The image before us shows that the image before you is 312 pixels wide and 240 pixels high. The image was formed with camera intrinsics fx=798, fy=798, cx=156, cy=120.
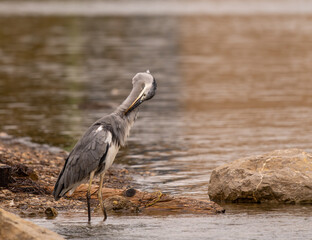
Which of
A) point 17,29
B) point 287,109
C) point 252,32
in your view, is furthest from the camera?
point 17,29

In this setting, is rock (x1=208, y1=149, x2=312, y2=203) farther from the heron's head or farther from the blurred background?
the heron's head

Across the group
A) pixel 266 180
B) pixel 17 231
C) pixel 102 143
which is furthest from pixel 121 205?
pixel 17 231

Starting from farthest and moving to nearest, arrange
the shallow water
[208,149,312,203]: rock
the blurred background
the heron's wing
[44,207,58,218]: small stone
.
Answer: the blurred background
[208,149,312,203]: rock
[44,207,58,218]: small stone
the heron's wing
the shallow water

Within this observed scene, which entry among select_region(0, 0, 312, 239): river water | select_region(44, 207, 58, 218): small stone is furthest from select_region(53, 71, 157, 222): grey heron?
select_region(0, 0, 312, 239): river water

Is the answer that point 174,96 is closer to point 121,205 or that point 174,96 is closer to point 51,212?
point 121,205

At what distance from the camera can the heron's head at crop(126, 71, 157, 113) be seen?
1130cm

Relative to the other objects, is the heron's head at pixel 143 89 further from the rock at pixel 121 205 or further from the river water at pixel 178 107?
the river water at pixel 178 107

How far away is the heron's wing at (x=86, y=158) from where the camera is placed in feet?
36.6

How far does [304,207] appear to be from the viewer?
12055mm

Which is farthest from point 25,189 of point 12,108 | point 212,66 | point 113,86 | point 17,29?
point 17,29

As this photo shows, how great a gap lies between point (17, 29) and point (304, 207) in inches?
2424

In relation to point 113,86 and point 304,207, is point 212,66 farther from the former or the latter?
point 304,207

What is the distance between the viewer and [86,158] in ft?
36.8

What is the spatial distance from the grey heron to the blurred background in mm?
2537
